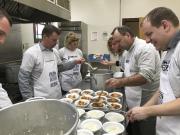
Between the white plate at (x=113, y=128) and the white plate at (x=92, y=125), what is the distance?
0.13ft

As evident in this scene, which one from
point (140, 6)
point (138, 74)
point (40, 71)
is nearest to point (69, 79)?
point (40, 71)

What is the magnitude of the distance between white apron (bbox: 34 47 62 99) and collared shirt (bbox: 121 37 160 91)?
2.68ft

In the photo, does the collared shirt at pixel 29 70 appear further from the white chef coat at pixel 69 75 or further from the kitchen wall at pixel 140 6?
the kitchen wall at pixel 140 6

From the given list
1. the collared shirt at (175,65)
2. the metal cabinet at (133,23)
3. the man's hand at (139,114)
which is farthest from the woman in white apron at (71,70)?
the metal cabinet at (133,23)

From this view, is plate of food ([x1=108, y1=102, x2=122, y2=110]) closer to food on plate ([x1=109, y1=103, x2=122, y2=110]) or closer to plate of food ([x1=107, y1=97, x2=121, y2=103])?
food on plate ([x1=109, y1=103, x2=122, y2=110])

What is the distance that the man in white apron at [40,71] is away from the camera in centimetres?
200

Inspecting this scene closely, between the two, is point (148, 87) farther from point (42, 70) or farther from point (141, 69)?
point (42, 70)

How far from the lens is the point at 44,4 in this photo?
1609mm

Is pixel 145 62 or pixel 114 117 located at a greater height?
pixel 145 62

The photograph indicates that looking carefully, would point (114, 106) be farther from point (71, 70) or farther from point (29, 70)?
point (71, 70)

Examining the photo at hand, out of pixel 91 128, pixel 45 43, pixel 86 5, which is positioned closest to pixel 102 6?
pixel 86 5

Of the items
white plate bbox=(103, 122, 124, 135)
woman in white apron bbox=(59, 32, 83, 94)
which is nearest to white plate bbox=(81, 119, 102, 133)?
white plate bbox=(103, 122, 124, 135)

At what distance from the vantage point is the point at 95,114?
1.41 meters

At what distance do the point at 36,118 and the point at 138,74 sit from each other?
A: 48.8 inches
